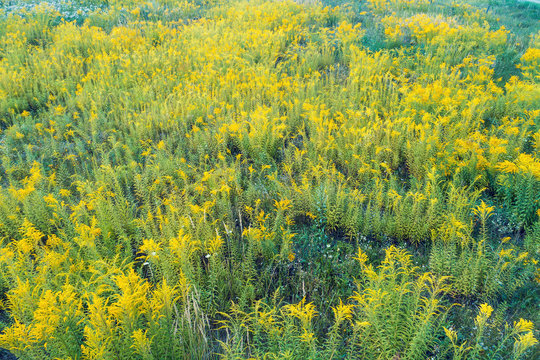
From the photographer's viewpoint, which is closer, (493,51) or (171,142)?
(171,142)

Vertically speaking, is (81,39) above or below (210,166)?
above

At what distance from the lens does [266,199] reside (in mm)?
3982

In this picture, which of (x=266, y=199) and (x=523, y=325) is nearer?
(x=523, y=325)

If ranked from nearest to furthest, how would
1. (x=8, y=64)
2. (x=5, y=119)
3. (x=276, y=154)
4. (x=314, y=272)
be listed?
(x=314, y=272) → (x=276, y=154) → (x=5, y=119) → (x=8, y=64)

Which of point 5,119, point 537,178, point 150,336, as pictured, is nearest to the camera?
point 150,336

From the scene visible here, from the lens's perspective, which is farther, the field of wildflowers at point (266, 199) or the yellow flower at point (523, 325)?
the field of wildflowers at point (266, 199)

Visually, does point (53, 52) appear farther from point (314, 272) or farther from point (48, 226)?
point (314, 272)

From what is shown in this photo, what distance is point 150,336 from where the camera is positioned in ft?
7.39

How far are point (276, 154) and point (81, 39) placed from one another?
6.74m

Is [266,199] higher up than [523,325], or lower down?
lower down

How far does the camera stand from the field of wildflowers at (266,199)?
234 cm

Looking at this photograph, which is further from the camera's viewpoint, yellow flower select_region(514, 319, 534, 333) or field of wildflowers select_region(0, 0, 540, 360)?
field of wildflowers select_region(0, 0, 540, 360)

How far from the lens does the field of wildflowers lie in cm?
234

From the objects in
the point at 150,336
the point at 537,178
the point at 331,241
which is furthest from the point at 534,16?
the point at 150,336
